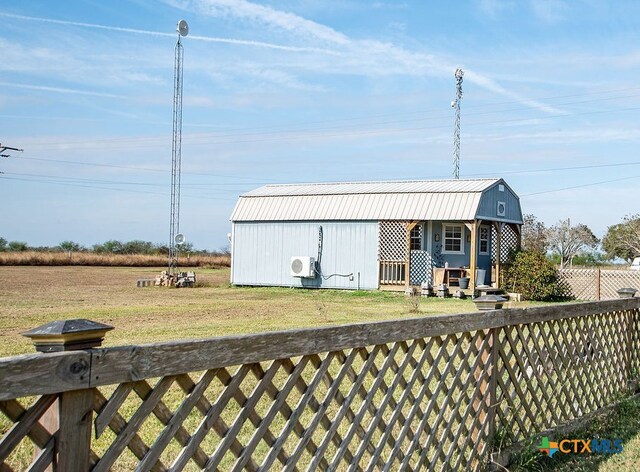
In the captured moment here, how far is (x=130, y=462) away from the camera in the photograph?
438 cm

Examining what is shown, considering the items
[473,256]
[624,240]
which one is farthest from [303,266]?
[624,240]

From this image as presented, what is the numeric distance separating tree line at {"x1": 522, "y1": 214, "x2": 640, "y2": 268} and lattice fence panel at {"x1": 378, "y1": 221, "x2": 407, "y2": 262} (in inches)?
767

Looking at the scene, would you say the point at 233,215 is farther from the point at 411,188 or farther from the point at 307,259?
the point at 411,188

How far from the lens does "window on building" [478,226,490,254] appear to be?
24031mm

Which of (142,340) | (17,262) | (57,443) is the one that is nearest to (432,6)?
(142,340)

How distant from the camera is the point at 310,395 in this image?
2.78 metres

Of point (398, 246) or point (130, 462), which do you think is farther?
point (398, 246)

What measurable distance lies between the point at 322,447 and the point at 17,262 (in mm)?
Result: 42572

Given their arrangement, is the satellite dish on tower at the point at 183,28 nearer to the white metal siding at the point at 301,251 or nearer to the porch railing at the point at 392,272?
the white metal siding at the point at 301,251

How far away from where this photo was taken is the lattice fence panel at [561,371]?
4496mm

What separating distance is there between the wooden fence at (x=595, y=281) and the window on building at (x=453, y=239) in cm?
376

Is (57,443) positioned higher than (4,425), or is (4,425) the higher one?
(57,443)

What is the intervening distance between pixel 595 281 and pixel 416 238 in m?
6.49

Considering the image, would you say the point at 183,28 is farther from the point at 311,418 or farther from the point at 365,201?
the point at 311,418
